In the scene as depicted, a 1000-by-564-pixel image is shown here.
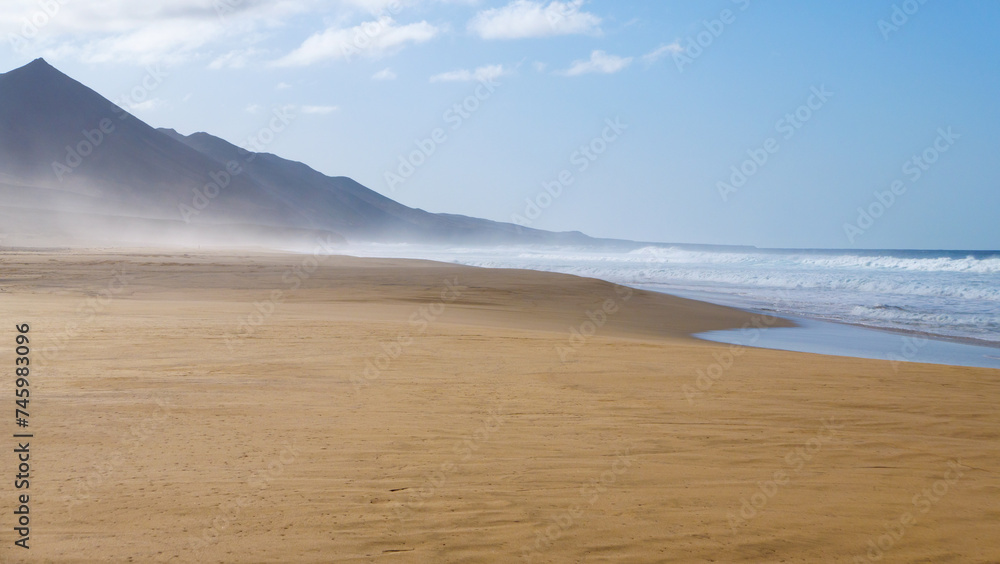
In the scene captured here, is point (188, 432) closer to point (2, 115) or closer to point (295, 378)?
point (295, 378)

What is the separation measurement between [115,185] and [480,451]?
11435 centimetres

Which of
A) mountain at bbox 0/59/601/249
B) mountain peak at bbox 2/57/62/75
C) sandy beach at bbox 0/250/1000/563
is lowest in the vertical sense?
sandy beach at bbox 0/250/1000/563

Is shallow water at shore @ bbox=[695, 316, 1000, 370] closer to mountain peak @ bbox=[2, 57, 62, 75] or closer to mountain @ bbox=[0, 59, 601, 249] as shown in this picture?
mountain @ bbox=[0, 59, 601, 249]

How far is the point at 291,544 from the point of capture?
348 cm

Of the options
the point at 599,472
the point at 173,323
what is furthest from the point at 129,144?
the point at 599,472

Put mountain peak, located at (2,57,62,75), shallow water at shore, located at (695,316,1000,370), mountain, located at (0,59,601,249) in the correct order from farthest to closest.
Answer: mountain peak, located at (2,57,62,75), mountain, located at (0,59,601,249), shallow water at shore, located at (695,316,1000,370)

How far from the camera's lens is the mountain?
7431cm

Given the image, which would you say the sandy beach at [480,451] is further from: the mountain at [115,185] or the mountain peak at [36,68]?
the mountain peak at [36,68]

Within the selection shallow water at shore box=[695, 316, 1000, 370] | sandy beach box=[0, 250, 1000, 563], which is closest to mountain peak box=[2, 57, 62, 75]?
sandy beach box=[0, 250, 1000, 563]

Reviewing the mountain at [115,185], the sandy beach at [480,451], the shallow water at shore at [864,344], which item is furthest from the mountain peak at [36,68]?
the shallow water at shore at [864,344]

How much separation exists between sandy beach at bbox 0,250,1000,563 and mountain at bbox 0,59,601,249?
61.5 metres

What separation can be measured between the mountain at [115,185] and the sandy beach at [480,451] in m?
61.5

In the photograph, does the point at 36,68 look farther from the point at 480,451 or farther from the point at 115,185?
the point at 480,451

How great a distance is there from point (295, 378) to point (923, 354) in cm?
1114
